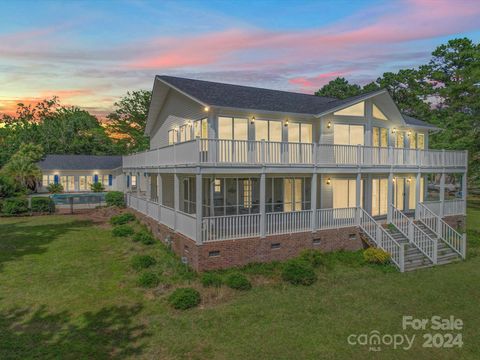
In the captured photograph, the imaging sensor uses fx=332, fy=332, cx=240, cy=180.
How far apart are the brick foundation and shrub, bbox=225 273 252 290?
5.52 feet

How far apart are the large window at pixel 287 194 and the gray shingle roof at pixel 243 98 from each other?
4.15m

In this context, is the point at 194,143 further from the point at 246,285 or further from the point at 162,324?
the point at 162,324

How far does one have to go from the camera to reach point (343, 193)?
2122 cm

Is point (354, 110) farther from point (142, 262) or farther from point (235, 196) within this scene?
point (142, 262)

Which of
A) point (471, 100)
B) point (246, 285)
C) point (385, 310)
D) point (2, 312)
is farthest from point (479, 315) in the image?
point (471, 100)

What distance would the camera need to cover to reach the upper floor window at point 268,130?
19.0 meters

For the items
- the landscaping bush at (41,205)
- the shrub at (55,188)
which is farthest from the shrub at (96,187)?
the landscaping bush at (41,205)

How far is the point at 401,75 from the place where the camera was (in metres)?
52.8

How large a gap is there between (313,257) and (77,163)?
44921mm

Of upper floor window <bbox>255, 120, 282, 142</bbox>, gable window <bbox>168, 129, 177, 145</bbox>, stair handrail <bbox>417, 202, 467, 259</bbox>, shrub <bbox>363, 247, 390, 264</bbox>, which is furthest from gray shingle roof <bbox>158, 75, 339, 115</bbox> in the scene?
stair handrail <bbox>417, 202, 467, 259</bbox>

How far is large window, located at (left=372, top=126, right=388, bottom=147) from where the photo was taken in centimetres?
2285

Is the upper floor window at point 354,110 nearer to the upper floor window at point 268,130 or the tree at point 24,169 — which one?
the upper floor window at point 268,130

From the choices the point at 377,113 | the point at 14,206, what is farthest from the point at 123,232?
the point at 377,113

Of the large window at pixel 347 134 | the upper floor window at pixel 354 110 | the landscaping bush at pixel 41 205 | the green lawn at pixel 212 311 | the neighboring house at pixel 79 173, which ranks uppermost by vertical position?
the upper floor window at pixel 354 110
